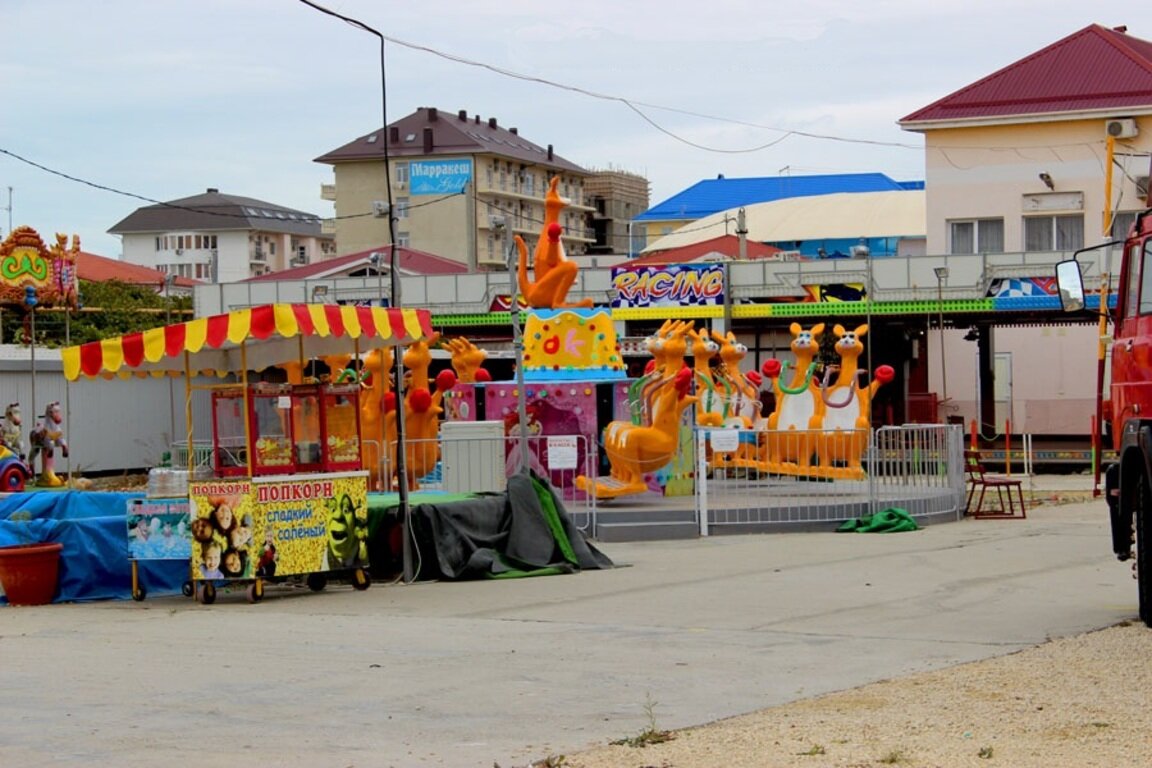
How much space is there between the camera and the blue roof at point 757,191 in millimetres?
94919

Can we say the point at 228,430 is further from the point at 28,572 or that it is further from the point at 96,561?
the point at 28,572

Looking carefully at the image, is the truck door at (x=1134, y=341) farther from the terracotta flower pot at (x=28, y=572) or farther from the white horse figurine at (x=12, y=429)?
the white horse figurine at (x=12, y=429)

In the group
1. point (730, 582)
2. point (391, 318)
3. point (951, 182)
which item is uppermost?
point (951, 182)

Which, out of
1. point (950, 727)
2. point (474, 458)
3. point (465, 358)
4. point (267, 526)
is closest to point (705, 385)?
point (465, 358)

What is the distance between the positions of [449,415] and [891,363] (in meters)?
24.4

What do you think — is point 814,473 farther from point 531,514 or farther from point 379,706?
point 379,706

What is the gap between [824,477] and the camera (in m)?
24.4

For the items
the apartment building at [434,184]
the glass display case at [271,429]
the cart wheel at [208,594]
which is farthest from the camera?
the apartment building at [434,184]

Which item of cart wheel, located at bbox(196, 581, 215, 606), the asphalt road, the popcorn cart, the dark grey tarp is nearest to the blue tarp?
the asphalt road

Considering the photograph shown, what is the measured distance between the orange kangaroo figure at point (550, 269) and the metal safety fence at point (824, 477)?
3.34 metres

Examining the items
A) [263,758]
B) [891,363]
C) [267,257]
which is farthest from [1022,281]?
[267,257]

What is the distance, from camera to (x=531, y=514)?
17.7m

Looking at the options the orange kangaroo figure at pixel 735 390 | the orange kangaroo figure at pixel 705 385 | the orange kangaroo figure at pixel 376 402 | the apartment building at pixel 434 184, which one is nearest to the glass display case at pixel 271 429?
the orange kangaroo figure at pixel 376 402

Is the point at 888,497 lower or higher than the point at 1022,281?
lower
